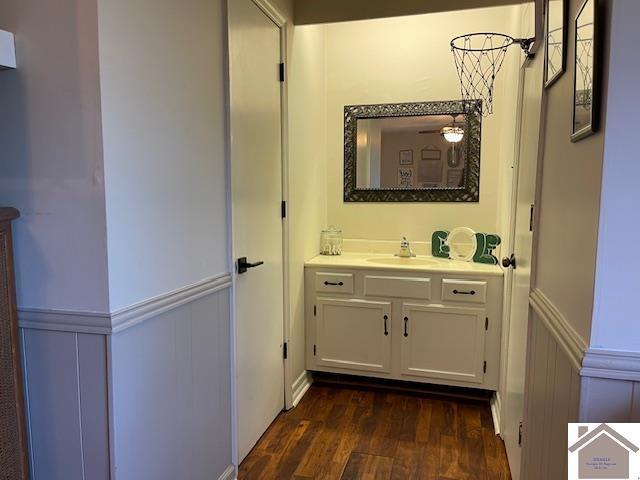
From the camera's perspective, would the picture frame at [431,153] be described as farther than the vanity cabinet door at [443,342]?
Yes

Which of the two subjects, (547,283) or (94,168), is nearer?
(94,168)

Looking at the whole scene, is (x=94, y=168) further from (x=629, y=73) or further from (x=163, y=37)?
(x=629, y=73)

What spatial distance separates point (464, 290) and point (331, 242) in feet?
3.15

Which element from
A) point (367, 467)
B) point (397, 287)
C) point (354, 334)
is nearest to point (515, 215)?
point (397, 287)

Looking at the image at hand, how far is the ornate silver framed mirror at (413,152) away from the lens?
3.16m

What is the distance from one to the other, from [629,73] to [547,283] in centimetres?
75

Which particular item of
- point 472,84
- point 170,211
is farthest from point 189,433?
point 472,84

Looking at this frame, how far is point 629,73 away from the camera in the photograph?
3.23ft

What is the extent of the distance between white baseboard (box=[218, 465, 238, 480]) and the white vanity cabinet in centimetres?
106

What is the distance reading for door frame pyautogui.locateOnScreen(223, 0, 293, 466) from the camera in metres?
1.93

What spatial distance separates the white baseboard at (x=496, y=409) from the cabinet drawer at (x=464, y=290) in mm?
565

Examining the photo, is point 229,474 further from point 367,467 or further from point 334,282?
point 334,282

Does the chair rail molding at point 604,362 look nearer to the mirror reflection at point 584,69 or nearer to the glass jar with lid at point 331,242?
the mirror reflection at point 584,69

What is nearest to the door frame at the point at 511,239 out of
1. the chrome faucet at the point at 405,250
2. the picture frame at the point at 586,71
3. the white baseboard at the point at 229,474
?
the chrome faucet at the point at 405,250
